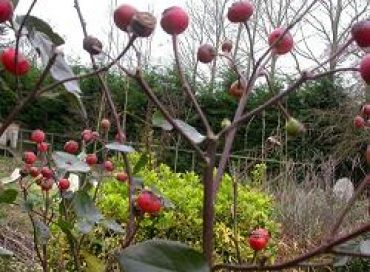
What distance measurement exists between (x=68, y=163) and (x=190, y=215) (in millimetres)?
2746

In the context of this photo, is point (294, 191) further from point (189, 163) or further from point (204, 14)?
point (204, 14)

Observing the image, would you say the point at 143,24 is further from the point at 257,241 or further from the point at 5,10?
the point at 257,241

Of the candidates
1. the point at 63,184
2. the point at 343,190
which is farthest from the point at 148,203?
the point at 343,190

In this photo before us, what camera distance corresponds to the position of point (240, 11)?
2.56 ft

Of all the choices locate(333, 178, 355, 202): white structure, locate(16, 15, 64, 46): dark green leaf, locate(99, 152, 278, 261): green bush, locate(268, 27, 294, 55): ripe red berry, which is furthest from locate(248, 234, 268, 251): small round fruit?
locate(333, 178, 355, 202): white structure

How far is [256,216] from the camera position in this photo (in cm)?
411

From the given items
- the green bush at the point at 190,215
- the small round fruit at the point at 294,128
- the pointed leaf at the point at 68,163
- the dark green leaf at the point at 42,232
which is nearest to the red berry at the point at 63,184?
the dark green leaf at the point at 42,232

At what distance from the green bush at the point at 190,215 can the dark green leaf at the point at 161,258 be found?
2898mm

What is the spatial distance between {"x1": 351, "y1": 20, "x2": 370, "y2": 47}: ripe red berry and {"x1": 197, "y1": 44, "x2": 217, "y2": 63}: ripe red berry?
0.57ft

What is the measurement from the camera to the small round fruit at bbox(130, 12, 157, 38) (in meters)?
0.62

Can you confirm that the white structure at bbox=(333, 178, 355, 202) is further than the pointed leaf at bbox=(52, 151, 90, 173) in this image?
Yes

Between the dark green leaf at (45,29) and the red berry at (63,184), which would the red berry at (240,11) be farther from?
the red berry at (63,184)

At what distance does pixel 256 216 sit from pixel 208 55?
3432 mm

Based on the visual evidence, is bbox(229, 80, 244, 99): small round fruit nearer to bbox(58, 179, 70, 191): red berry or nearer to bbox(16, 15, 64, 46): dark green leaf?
bbox(16, 15, 64, 46): dark green leaf
